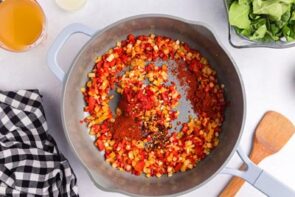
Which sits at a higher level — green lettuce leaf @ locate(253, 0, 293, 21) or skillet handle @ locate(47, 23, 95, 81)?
green lettuce leaf @ locate(253, 0, 293, 21)

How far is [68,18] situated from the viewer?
106 cm

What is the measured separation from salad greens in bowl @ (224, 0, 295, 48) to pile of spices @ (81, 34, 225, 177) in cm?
14

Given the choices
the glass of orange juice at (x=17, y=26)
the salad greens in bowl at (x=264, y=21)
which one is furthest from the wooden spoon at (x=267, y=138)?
the glass of orange juice at (x=17, y=26)

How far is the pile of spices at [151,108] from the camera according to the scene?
1046 millimetres

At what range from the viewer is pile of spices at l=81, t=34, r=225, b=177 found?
105cm

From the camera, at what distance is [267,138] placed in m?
1.05

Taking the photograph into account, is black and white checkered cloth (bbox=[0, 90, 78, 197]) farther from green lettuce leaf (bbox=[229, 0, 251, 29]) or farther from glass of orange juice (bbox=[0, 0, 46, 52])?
green lettuce leaf (bbox=[229, 0, 251, 29])

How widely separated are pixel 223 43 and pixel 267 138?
0.22 meters

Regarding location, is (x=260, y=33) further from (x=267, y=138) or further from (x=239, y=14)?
(x=267, y=138)

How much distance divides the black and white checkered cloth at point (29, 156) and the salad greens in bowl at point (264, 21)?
1.40ft

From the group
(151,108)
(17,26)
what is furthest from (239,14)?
(17,26)

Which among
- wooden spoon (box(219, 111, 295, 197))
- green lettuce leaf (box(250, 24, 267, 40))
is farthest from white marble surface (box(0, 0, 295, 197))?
green lettuce leaf (box(250, 24, 267, 40))

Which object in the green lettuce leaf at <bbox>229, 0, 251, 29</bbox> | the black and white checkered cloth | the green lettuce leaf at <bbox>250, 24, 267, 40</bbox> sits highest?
the green lettuce leaf at <bbox>229, 0, 251, 29</bbox>

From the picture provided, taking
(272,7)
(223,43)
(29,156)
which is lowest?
(29,156)
